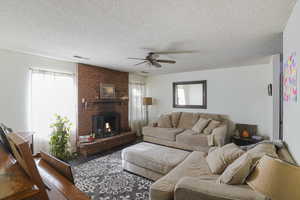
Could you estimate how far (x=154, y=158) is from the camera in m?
2.38

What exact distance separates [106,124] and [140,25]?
3.32 metres

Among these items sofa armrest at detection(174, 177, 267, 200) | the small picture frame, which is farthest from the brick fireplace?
sofa armrest at detection(174, 177, 267, 200)

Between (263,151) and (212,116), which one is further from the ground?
(212,116)

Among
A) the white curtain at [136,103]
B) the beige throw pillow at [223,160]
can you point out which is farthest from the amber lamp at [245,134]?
the white curtain at [136,103]

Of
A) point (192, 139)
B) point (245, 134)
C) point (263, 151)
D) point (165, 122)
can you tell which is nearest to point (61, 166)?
point (263, 151)

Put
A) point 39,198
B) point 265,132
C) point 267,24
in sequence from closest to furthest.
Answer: point 39,198 < point 267,24 < point 265,132

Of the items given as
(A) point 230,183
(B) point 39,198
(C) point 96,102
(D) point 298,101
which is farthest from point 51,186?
(C) point 96,102

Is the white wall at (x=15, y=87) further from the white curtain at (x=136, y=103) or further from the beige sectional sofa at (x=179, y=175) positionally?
the white curtain at (x=136, y=103)

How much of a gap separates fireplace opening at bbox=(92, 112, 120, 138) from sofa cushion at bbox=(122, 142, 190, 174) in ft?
5.69

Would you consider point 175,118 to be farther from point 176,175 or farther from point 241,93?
point 176,175

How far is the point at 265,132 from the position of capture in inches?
153

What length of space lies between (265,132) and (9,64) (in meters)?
6.24

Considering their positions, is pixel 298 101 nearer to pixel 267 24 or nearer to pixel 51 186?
pixel 267 24

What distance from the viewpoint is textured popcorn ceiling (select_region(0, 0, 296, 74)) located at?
57.2 inches
